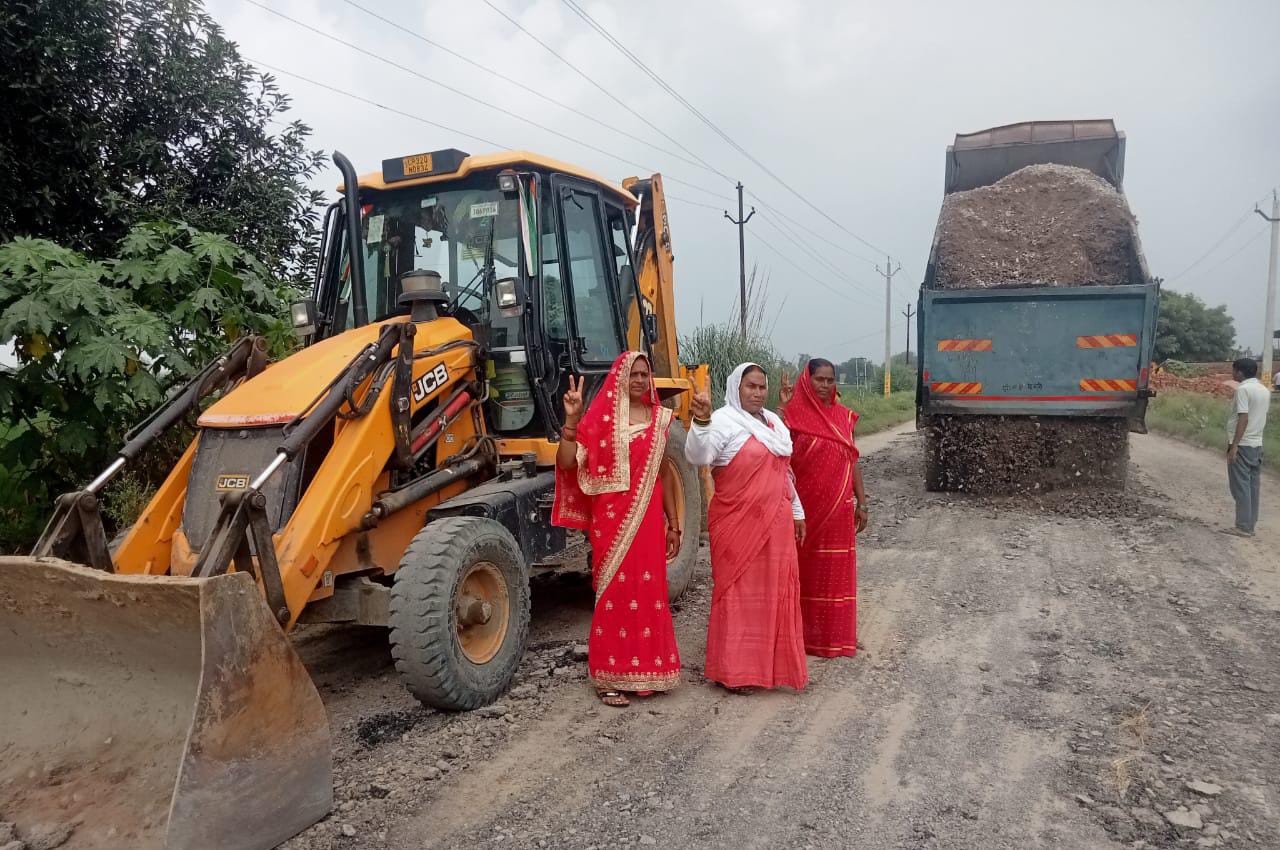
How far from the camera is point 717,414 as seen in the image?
4102 mm

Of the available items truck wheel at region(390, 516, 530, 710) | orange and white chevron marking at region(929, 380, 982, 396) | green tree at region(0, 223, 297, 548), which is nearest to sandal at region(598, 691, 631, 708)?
truck wheel at region(390, 516, 530, 710)

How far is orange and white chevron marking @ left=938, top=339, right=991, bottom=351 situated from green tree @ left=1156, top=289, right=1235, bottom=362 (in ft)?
125

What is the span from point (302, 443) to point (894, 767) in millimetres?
2525

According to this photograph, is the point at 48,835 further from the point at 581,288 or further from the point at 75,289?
the point at 581,288

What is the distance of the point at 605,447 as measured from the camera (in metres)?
3.90

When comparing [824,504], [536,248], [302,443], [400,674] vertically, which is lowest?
[400,674]

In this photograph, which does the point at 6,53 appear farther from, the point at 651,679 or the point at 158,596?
the point at 651,679

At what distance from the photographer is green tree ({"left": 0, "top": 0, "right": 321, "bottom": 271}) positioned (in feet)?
22.2

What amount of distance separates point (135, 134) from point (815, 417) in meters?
6.57

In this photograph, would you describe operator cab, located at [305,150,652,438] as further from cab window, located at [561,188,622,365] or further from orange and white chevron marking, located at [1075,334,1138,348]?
orange and white chevron marking, located at [1075,334,1138,348]

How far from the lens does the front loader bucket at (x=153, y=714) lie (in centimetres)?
254

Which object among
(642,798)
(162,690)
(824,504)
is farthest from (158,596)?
(824,504)

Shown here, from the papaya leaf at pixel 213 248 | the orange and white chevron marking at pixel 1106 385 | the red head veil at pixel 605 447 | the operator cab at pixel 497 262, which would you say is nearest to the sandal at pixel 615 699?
the red head veil at pixel 605 447

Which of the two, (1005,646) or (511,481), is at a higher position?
(511,481)
